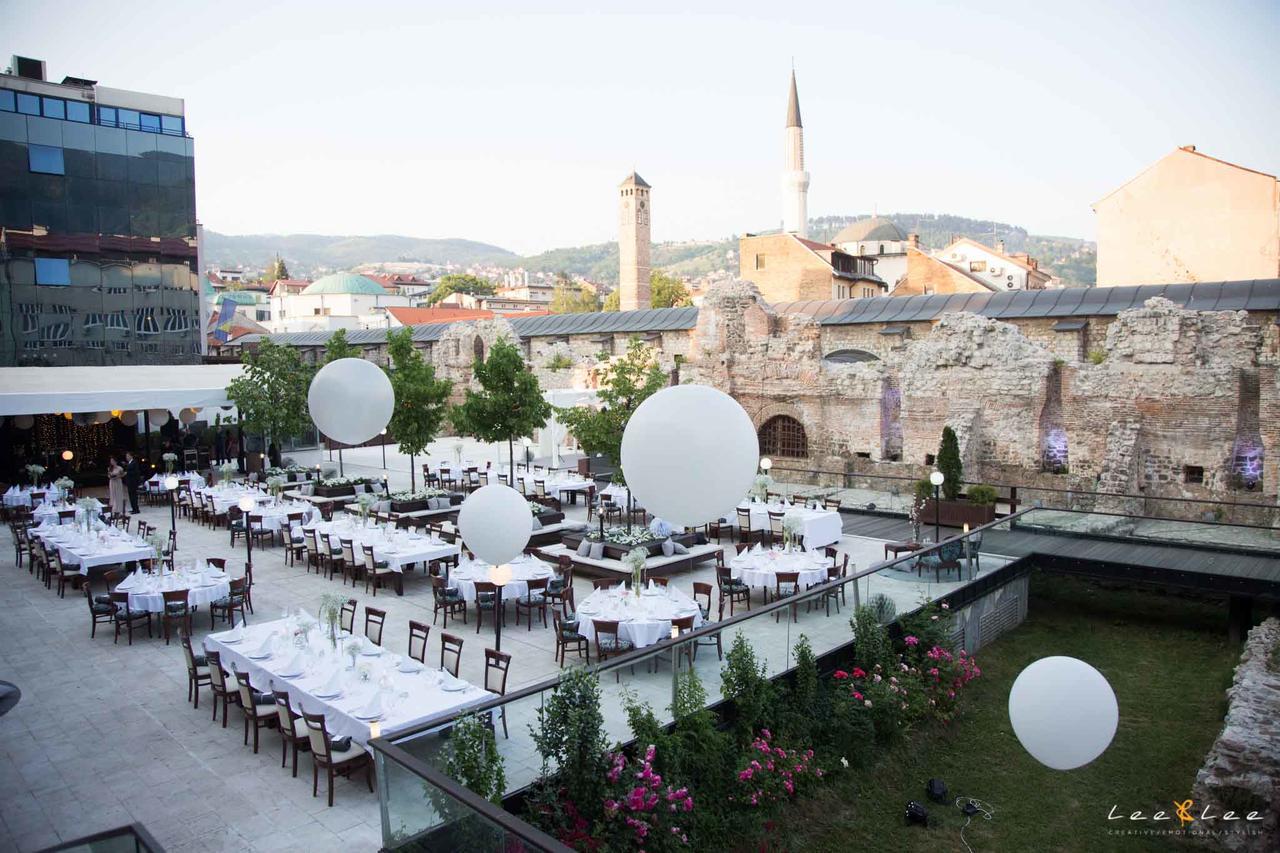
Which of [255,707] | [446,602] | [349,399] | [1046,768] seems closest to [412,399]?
[349,399]

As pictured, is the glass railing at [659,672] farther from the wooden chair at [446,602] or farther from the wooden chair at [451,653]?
the wooden chair at [446,602]

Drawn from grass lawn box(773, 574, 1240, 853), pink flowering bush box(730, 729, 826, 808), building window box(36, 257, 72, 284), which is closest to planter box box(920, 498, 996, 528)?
grass lawn box(773, 574, 1240, 853)

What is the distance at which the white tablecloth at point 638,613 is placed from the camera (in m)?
10.5

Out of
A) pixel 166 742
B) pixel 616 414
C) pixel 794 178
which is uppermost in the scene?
pixel 794 178

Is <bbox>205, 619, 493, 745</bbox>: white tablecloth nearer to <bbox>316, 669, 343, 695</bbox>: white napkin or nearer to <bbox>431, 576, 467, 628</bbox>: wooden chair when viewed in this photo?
<bbox>316, 669, 343, 695</bbox>: white napkin

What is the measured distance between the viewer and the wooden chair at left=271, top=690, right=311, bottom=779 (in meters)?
8.00

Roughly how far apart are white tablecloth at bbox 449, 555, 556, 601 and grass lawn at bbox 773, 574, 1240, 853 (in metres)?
5.33

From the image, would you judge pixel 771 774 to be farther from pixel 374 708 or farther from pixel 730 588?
pixel 730 588

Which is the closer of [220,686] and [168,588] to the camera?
[220,686]

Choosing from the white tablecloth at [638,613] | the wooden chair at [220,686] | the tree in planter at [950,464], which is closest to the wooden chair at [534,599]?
the white tablecloth at [638,613]

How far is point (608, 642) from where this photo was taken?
10.7m

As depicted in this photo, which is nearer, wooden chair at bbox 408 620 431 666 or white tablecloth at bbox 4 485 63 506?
wooden chair at bbox 408 620 431 666

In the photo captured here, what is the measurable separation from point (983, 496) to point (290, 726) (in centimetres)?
1506

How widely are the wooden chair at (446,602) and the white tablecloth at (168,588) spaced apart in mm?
3075
